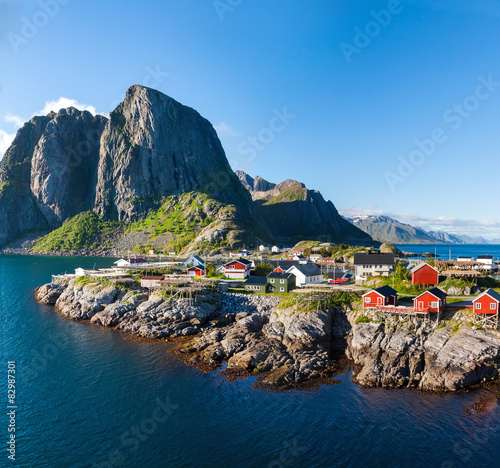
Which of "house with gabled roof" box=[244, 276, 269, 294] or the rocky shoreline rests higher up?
"house with gabled roof" box=[244, 276, 269, 294]

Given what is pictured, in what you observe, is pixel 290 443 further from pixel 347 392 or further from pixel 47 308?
pixel 47 308

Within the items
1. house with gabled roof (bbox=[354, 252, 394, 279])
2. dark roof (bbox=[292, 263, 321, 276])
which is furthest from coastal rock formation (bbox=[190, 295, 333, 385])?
house with gabled roof (bbox=[354, 252, 394, 279])

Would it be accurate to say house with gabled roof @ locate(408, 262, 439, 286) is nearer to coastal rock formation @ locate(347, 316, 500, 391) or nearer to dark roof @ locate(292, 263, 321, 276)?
coastal rock formation @ locate(347, 316, 500, 391)

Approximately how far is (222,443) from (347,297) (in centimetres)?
3286

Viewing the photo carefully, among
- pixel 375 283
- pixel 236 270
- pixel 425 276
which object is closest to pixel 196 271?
pixel 236 270

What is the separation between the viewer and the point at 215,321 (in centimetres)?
5319

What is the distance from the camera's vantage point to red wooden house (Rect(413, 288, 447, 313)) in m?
42.6

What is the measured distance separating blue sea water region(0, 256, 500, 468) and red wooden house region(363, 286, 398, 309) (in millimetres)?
12798

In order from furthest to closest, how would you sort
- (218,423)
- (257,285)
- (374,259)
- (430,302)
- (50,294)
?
(50,294) < (374,259) < (257,285) < (430,302) < (218,423)

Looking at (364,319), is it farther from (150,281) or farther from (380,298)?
(150,281)

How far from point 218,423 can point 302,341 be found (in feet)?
58.4

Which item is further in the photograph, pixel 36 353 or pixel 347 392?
pixel 36 353

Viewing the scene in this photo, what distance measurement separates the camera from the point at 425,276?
56344mm

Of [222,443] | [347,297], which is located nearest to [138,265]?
[347,297]
